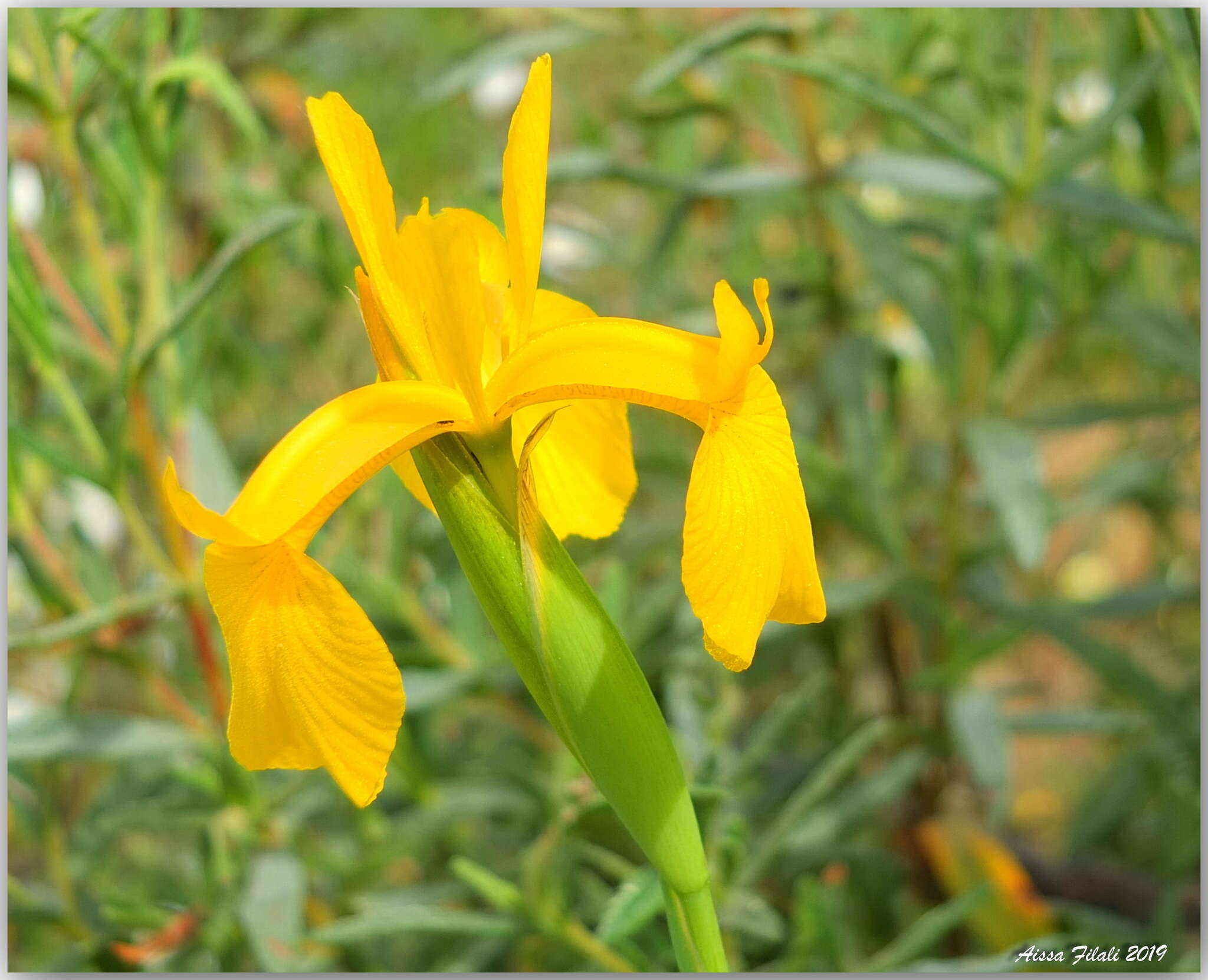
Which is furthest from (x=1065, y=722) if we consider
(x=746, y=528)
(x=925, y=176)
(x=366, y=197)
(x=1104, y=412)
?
(x=366, y=197)

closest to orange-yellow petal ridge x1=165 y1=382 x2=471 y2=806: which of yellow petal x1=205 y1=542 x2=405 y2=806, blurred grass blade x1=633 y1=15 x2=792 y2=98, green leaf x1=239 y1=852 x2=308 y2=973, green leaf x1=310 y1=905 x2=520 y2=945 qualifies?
yellow petal x1=205 y1=542 x2=405 y2=806

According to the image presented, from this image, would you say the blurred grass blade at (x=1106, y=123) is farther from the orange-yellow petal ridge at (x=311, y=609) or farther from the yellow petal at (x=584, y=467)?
the orange-yellow petal ridge at (x=311, y=609)

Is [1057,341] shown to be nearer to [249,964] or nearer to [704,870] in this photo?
[704,870]

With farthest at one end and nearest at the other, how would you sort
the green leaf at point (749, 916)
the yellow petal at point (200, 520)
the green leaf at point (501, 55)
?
1. the green leaf at point (501, 55)
2. the green leaf at point (749, 916)
3. the yellow petal at point (200, 520)

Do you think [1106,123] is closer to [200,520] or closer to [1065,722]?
[1065,722]

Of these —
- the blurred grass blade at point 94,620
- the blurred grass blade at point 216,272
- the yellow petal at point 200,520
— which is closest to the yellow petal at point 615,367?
the yellow petal at point 200,520
